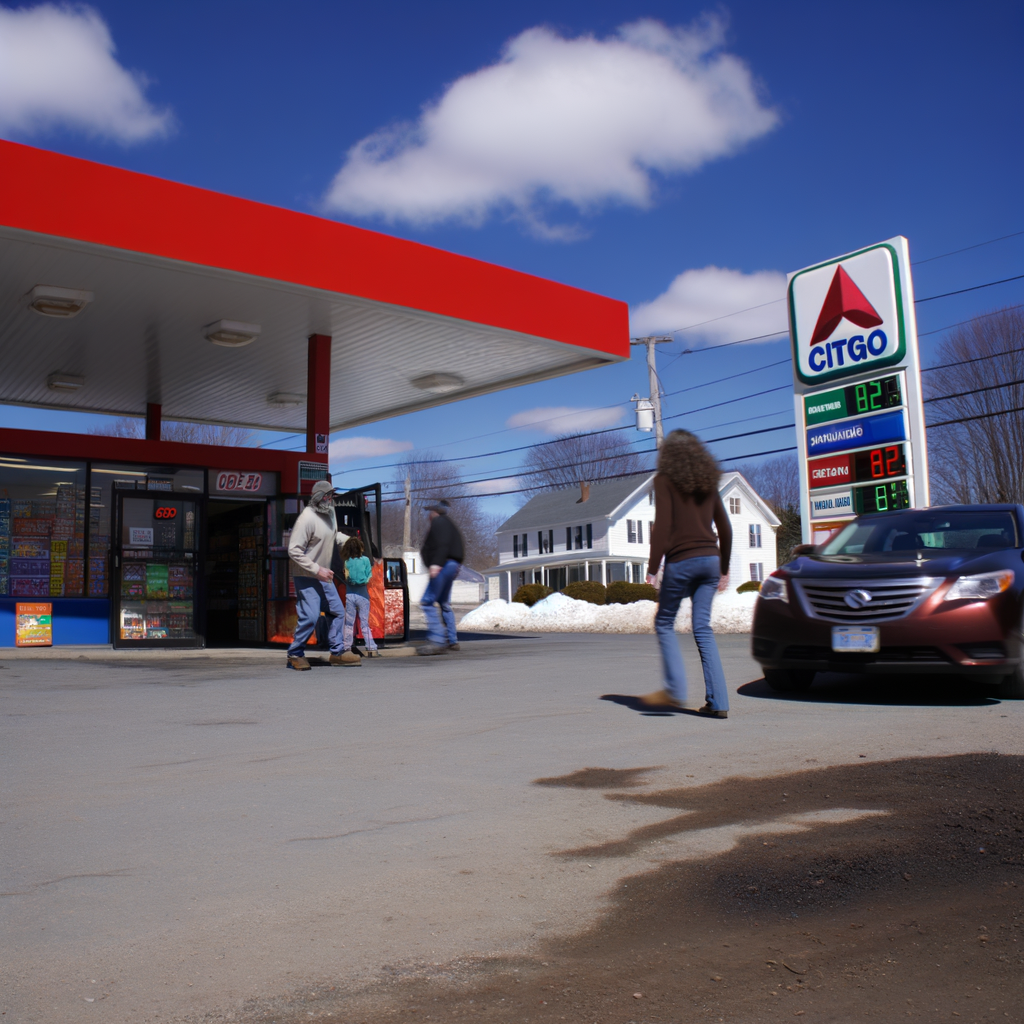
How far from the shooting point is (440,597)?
11516mm

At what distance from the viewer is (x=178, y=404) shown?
2042 centimetres

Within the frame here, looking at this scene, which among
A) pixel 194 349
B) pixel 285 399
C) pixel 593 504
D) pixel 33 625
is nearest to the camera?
pixel 33 625

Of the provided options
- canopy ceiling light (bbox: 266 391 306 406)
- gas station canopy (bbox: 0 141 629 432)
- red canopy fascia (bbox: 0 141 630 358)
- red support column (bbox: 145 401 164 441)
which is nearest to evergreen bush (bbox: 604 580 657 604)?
canopy ceiling light (bbox: 266 391 306 406)

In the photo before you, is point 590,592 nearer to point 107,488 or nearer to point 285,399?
point 285,399

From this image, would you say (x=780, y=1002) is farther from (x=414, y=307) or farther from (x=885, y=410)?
(x=885, y=410)

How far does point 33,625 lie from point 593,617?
15.1 metres

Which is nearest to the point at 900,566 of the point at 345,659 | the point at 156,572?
the point at 345,659

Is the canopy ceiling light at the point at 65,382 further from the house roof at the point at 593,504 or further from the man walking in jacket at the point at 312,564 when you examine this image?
the house roof at the point at 593,504

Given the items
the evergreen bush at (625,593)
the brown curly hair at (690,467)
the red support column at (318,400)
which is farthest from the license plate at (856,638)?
the evergreen bush at (625,593)

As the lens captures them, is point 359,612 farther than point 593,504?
No

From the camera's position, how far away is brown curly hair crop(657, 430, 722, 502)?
626 cm

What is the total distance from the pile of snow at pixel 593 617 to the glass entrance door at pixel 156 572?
10.1m

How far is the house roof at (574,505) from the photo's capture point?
182 ft

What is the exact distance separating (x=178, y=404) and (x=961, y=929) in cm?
1993
